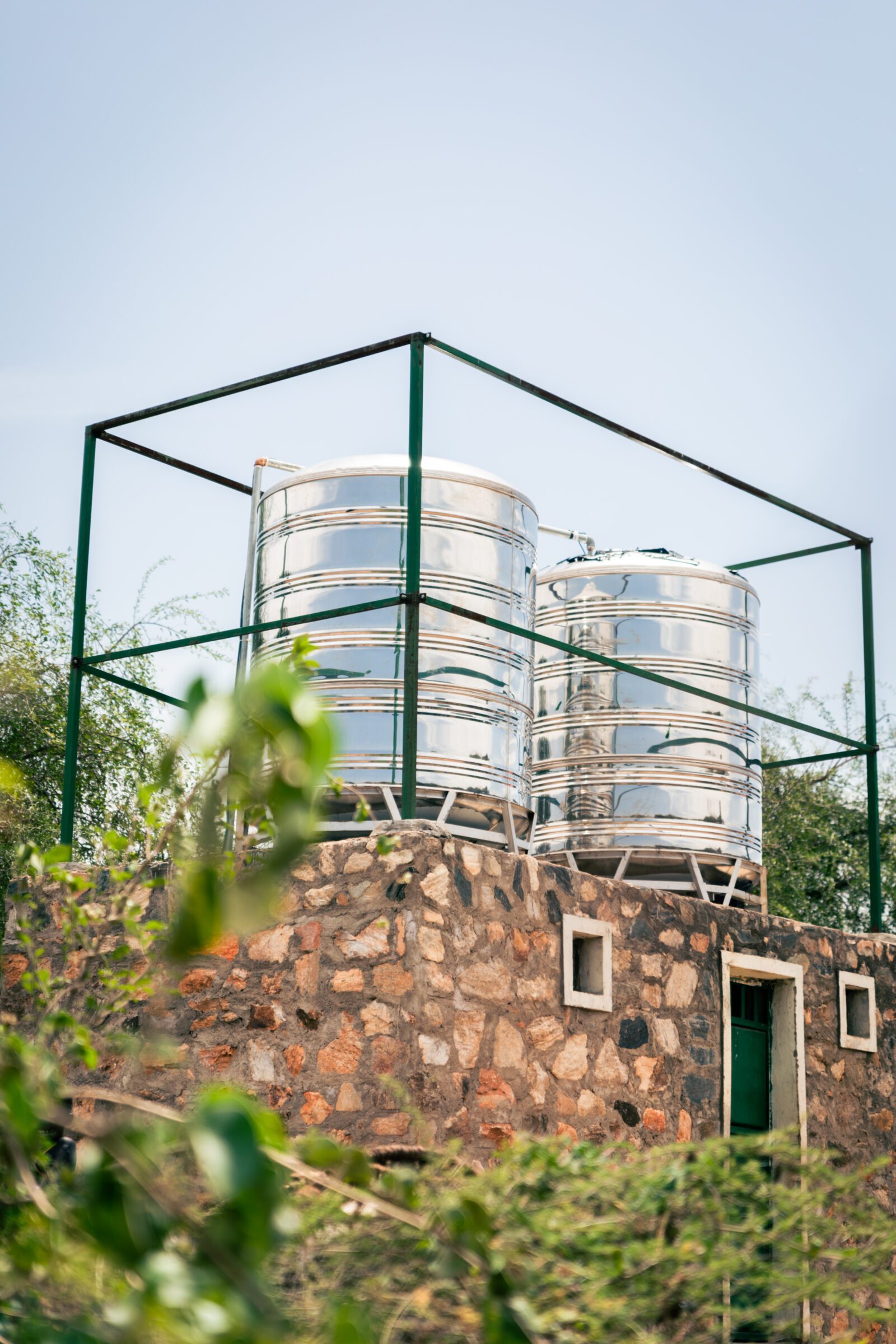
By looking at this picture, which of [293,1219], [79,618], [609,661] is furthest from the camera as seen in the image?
[79,618]

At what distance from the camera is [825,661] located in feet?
69.3

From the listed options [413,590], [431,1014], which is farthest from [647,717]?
[431,1014]

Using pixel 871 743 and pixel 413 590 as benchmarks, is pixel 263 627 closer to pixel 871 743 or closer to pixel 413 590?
pixel 413 590

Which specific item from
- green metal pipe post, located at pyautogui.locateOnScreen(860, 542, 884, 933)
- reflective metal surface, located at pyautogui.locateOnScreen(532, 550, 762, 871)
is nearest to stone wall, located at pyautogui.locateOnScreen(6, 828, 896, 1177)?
reflective metal surface, located at pyautogui.locateOnScreen(532, 550, 762, 871)

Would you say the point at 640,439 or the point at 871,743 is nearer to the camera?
the point at 640,439

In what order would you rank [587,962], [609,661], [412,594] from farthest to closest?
[609,661] < [587,962] < [412,594]

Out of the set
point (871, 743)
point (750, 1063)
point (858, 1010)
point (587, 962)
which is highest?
point (871, 743)

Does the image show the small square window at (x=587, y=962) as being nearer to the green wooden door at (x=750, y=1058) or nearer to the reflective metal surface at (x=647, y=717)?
the green wooden door at (x=750, y=1058)

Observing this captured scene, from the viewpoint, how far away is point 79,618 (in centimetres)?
766

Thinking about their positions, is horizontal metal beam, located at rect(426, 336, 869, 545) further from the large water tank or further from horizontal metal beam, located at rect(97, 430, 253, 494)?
horizontal metal beam, located at rect(97, 430, 253, 494)

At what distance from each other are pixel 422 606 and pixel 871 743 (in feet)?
10.0

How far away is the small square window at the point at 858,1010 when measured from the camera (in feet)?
27.1

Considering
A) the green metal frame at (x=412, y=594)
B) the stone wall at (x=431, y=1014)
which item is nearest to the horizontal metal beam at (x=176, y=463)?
the green metal frame at (x=412, y=594)

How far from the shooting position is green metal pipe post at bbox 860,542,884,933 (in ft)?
28.4
